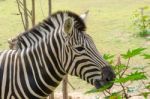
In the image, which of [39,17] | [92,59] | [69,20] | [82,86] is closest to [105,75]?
[92,59]

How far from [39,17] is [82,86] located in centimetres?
783

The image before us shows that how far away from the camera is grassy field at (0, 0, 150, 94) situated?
11174 mm

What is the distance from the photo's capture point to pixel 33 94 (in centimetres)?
364

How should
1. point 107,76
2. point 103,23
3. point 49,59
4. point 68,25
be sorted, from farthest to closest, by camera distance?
point 103,23 < point 49,59 < point 68,25 < point 107,76

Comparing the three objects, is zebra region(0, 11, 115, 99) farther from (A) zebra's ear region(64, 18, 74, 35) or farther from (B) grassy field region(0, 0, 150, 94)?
(B) grassy field region(0, 0, 150, 94)

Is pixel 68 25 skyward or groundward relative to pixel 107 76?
skyward

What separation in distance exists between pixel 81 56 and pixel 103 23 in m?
10.9

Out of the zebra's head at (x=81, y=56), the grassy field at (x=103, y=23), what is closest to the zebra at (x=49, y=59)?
the zebra's head at (x=81, y=56)

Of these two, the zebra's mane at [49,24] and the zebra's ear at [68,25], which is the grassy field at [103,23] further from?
the zebra's ear at [68,25]

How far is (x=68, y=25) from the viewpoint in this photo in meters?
3.50

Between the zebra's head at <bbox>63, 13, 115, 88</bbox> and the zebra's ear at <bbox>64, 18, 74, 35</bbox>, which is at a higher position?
the zebra's ear at <bbox>64, 18, 74, 35</bbox>

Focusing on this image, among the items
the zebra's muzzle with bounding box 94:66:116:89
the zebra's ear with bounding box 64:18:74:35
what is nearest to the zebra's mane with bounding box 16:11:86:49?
the zebra's ear with bounding box 64:18:74:35

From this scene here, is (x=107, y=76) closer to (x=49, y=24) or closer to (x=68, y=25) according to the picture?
(x=68, y=25)

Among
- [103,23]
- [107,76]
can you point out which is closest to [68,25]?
[107,76]
